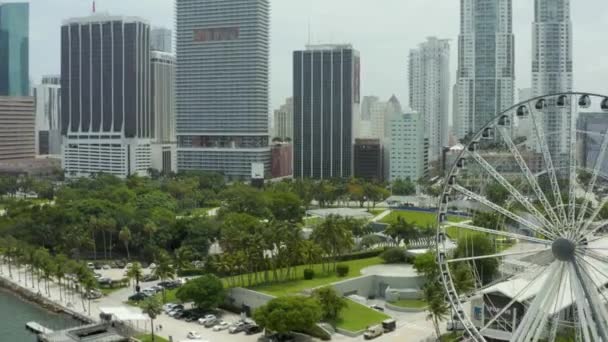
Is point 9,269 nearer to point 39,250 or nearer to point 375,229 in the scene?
point 39,250

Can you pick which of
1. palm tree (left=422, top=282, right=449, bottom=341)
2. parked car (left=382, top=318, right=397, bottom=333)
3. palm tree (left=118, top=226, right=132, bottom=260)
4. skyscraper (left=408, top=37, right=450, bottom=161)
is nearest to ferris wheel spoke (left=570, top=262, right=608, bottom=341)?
palm tree (left=422, top=282, right=449, bottom=341)

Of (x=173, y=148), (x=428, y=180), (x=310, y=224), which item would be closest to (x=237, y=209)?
(x=310, y=224)

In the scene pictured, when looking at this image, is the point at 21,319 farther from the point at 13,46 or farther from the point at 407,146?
the point at 13,46

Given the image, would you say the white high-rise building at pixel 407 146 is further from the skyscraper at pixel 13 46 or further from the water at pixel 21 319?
the skyscraper at pixel 13 46

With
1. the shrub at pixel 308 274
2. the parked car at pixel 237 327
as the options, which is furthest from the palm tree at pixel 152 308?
the shrub at pixel 308 274

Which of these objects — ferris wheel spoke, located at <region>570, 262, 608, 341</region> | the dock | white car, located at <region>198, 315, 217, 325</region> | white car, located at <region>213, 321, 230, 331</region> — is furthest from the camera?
the dock

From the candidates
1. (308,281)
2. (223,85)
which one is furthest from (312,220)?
(223,85)

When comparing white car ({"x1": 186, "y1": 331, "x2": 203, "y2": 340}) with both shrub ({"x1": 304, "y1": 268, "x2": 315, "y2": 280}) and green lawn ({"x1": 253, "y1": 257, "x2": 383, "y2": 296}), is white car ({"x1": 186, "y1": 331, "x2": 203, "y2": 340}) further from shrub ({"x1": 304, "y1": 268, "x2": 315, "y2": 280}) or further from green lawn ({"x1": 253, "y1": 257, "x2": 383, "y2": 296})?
shrub ({"x1": 304, "y1": 268, "x2": 315, "y2": 280})
